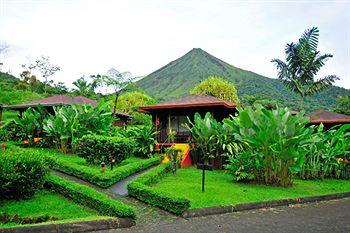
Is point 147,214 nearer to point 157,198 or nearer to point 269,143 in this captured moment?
point 157,198

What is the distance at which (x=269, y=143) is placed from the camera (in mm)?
9938

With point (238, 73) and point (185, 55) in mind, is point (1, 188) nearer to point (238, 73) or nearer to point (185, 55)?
point (238, 73)

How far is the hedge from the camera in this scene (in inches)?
249

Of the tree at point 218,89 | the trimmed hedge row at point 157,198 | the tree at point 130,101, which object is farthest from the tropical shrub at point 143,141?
the tree at point 218,89

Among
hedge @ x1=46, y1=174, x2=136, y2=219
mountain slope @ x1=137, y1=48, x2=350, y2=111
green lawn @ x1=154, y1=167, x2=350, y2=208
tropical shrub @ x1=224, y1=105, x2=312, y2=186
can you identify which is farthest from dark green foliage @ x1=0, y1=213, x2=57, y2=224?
mountain slope @ x1=137, y1=48, x2=350, y2=111

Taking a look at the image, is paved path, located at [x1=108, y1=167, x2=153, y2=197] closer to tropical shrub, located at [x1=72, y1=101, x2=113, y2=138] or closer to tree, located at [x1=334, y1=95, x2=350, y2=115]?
tropical shrub, located at [x1=72, y1=101, x2=113, y2=138]

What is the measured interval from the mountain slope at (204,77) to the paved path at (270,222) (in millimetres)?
46924

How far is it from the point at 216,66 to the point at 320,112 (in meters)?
63.6

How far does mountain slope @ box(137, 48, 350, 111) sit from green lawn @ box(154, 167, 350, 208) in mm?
43088

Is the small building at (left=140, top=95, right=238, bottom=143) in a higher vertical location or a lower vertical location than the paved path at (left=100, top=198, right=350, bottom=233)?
higher

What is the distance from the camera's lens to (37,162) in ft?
23.2

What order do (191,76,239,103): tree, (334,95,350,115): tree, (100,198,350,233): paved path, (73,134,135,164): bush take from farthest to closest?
(191,76,239,103): tree
(334,95,350,115): tree
(73,134,135,164): bush
(100,198,350,233): paved path

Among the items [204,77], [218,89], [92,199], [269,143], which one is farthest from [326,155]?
[204,77]

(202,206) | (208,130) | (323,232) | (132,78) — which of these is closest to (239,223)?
(202,206)
